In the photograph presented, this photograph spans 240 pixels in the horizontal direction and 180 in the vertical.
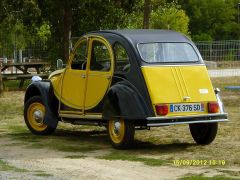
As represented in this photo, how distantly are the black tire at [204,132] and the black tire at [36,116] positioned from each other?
111 inches

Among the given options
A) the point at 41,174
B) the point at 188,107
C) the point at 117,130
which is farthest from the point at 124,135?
the point at 41,174

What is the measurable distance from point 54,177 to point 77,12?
20.1 m

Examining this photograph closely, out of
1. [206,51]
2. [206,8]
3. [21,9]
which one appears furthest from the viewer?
[206,8]

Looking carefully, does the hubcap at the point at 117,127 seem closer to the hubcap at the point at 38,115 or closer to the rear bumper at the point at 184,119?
the rear bumper at the point at 184,119

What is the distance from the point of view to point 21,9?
973 inches

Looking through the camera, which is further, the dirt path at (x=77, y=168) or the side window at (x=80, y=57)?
the side window at (x=80, y=57)

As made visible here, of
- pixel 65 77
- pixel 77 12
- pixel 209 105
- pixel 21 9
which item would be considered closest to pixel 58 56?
pixel 77 12

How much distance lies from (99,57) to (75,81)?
2.22 feet

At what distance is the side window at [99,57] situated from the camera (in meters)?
11.5

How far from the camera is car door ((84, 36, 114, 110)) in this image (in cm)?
1128

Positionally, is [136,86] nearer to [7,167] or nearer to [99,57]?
[99,57]

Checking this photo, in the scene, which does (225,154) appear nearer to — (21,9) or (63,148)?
(63,148)

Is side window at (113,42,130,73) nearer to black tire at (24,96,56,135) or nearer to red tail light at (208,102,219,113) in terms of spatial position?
red tail light at (208,102,219,113)
